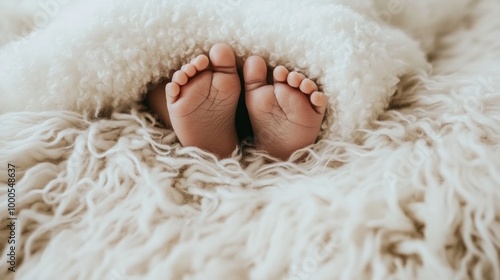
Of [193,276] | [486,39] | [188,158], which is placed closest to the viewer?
[193,276]

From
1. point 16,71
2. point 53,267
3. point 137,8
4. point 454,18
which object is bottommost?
point 53,267

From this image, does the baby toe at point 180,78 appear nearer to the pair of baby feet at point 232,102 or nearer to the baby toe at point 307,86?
the pair of baby feet at point 232,102

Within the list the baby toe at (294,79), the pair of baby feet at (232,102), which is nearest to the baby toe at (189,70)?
the pair of baby feet at (232,102)

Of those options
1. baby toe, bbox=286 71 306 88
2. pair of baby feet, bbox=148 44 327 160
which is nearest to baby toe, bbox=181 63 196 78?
pair of baby feet, bbox=148 44 327 160

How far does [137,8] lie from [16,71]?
17 cm

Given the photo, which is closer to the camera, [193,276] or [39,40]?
[193,276]

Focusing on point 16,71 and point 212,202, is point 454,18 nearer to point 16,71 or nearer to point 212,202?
point 212,202

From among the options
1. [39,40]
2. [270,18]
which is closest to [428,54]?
[270,18]

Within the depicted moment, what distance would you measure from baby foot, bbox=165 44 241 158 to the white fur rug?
0.03 m

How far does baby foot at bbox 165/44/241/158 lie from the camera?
521 mm

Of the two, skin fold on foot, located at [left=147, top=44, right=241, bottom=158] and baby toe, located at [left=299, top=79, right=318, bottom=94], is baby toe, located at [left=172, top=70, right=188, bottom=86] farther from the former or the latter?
baby toe, located at [left=299, top=79, right=318, bottom=94]

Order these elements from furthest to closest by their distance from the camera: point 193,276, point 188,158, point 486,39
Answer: point 486,39
point 188,158
point 193,276

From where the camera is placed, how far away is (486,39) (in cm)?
68

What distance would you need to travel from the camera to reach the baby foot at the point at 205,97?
1.71 ft
